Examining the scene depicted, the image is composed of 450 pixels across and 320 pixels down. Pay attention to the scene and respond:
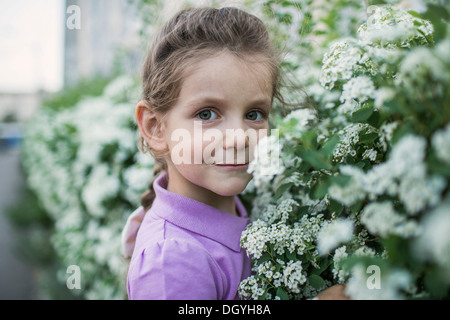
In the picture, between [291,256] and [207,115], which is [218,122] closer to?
[207,115]

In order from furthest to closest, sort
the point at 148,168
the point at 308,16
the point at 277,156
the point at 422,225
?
the point at 148,168 < the point at 308,16 < the point at 277,156 < the point at 422,225

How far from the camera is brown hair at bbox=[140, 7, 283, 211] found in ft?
4.53

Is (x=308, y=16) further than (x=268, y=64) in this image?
Yes

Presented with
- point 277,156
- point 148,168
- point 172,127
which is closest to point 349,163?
point 277,156

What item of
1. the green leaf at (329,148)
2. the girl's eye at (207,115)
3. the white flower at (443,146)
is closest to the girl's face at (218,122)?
the girl's eye at (207,115)

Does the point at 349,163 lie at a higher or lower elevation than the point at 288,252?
higher

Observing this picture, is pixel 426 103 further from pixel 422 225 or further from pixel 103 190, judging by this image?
pixel 103 190

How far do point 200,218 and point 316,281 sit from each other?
1.48 feet

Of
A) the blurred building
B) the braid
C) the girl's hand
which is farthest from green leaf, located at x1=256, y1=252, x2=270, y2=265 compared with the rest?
the blurred building

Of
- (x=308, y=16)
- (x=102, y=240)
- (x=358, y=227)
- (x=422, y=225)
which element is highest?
(x=308, y=16)

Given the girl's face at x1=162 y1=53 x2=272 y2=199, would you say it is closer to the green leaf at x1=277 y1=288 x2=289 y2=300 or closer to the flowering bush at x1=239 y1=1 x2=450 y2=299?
the flowering bush at x1=239 y1=1 x2=450 y2=299

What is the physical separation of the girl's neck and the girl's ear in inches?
4.3

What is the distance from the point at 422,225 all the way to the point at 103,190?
242 cm

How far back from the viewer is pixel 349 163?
115 centimetres
